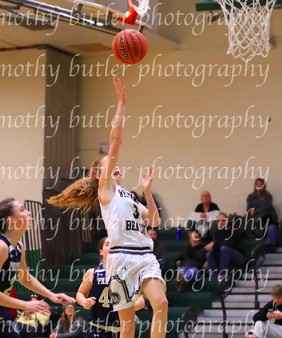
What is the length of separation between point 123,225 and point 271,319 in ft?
16.6

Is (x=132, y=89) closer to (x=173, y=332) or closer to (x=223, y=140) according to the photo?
(x=223, y=140)

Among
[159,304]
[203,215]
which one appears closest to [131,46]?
[159,304]

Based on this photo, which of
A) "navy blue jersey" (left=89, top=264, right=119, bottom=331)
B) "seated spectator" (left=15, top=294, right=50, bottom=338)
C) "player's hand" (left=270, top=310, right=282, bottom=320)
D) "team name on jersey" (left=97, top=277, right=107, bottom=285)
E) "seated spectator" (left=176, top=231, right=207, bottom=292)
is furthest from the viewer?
"seated spectator" (left=176, top=231, right=207, bottom=292)

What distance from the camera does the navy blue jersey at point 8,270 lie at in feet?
20.6

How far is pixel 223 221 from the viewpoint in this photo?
13203 mm

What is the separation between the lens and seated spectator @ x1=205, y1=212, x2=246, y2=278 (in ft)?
41.9

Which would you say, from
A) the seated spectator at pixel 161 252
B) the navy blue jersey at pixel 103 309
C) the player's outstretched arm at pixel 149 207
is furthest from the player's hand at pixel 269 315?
the player's outstretched arm at pixel 149 207

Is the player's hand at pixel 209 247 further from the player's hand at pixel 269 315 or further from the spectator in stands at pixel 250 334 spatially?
the player's hand at pixel 269 315

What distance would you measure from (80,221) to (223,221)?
10.8 ft

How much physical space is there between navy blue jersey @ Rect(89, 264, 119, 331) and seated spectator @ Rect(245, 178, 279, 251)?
21.0ft

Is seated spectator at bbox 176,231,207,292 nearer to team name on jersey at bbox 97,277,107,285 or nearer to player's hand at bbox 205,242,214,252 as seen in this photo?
player's hand at bbox 205,242,214,252

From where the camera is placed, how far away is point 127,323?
20.9 ft

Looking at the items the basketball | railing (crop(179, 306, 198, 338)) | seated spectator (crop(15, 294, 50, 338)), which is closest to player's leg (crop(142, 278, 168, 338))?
the basketball

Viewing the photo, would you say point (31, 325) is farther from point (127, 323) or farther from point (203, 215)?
point (127, 323)
